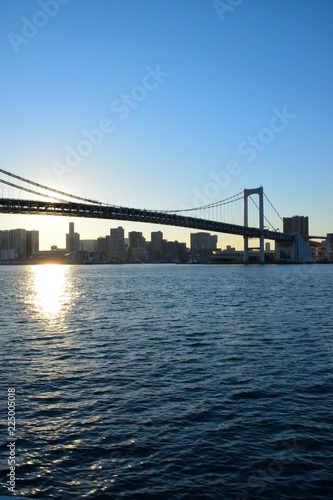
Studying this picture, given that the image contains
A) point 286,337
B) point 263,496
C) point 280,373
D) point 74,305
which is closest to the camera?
point 263,496

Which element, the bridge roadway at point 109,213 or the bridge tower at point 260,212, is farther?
the bridge tower at point 260,212

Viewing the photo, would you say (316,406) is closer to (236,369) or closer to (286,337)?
(236,369)

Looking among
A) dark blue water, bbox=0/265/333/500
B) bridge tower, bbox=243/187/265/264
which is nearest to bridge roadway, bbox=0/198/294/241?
bridge tower, bbox=243/187/265/264

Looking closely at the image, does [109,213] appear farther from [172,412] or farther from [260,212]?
[172,412]

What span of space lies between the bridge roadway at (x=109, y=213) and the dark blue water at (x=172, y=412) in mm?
57723

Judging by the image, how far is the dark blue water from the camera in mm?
7562

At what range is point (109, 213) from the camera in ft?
300

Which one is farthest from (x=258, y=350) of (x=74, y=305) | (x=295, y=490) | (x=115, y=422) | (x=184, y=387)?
(x=74, y=305)

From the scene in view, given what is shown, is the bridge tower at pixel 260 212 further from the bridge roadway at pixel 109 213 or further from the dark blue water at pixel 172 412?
the dark blue water at pixel 172 412

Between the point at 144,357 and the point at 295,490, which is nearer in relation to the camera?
the point at 295,490

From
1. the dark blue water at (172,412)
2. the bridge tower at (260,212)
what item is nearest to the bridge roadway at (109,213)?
the bridge tower at (260,212)

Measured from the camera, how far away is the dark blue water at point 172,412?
7.56 metres

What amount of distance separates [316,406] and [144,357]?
6625 mm

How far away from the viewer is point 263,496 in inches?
279
